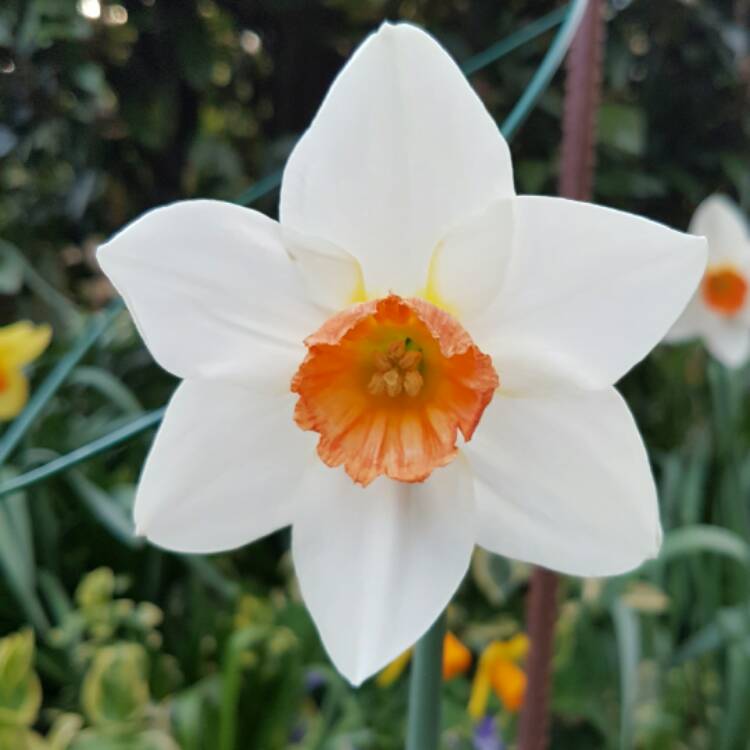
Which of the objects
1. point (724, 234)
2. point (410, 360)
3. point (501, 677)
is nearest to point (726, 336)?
point (724, 234)

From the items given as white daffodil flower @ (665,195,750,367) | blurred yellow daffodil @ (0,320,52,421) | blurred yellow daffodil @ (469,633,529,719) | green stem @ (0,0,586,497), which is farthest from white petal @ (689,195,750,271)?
blurred yellow daffodil @ (0,320,52,421)

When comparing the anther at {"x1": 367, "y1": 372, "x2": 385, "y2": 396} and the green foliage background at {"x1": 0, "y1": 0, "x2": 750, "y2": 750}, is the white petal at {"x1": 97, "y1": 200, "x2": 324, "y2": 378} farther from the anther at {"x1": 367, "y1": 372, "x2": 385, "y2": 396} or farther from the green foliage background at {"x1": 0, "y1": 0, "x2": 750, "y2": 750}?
the green foliage background at {"x1": 0, "y1": 0, "x2": 750, "y2": 750}

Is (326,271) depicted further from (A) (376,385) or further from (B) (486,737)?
(B) (486,737)

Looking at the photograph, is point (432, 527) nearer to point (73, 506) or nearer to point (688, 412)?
point (73, 506)

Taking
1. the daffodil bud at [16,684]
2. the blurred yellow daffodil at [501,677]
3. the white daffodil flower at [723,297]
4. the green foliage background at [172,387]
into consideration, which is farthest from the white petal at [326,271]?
the white daffodil flower at [723,297]

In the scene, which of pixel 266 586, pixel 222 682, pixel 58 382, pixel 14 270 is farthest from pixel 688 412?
pixel 58 382
